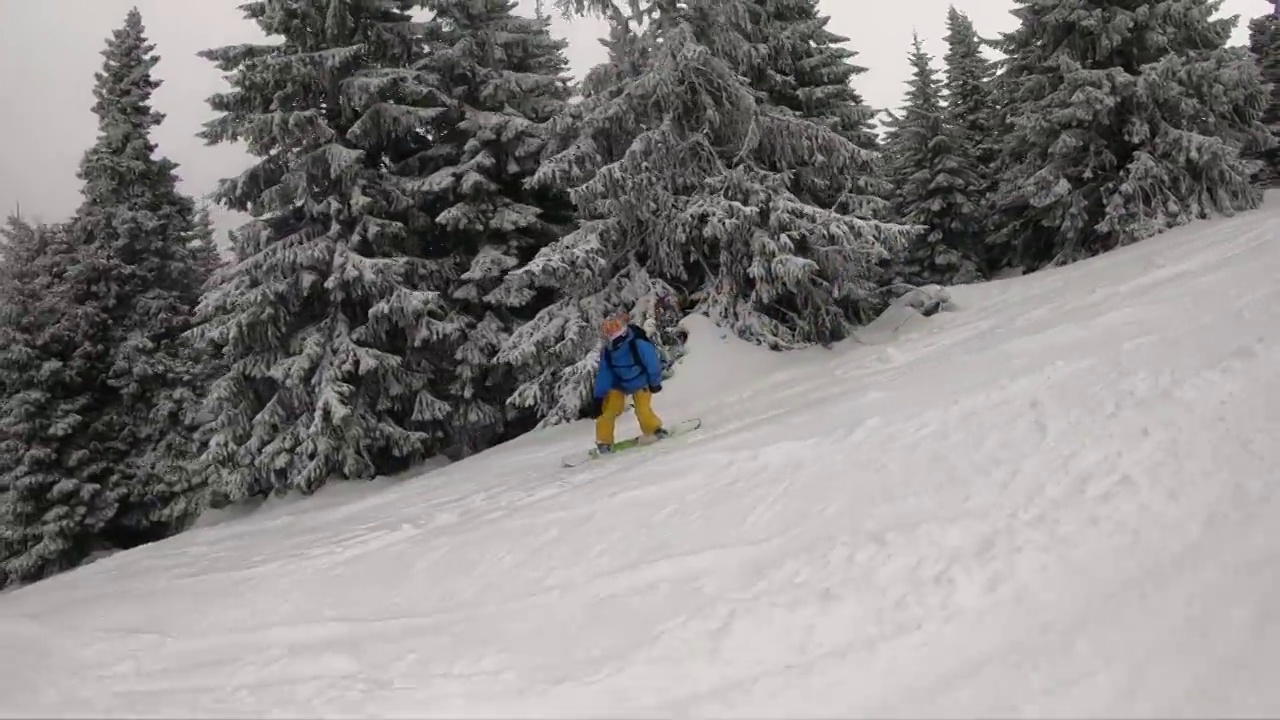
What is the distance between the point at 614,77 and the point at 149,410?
50.7ft

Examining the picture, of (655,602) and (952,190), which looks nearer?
(655,602)

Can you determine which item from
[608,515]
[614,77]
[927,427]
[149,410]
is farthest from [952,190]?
[149,410]

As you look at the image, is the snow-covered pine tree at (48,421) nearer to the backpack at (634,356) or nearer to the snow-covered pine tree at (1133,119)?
the backpack at (634,356)

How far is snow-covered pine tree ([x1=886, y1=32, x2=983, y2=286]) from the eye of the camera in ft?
77.2

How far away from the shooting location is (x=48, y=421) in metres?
18.8

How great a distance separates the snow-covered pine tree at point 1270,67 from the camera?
88.3ft

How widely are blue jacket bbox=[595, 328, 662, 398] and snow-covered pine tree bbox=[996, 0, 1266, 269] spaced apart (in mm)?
14319

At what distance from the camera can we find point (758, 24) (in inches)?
655

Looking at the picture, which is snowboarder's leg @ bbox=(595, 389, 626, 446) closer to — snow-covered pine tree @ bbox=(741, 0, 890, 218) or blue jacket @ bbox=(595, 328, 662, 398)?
blue jacket @ bbox=(595, 328, 662, 398)

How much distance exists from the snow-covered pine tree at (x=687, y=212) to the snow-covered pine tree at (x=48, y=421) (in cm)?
1324

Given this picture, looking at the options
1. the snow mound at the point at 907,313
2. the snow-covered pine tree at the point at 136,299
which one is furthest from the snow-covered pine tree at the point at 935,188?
the snow-covered pine tree at the point at 136,299

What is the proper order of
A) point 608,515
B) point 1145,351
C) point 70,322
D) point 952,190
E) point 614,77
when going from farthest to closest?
1. point 952,190
2. point 70,322
3. point 614,77
4. point 1145,351
5. point 608,515

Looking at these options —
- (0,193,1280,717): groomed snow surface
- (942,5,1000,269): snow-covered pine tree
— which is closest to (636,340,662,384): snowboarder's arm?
(0,193,1280,717): groomed snow surface

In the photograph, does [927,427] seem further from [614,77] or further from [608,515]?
[614,77]
